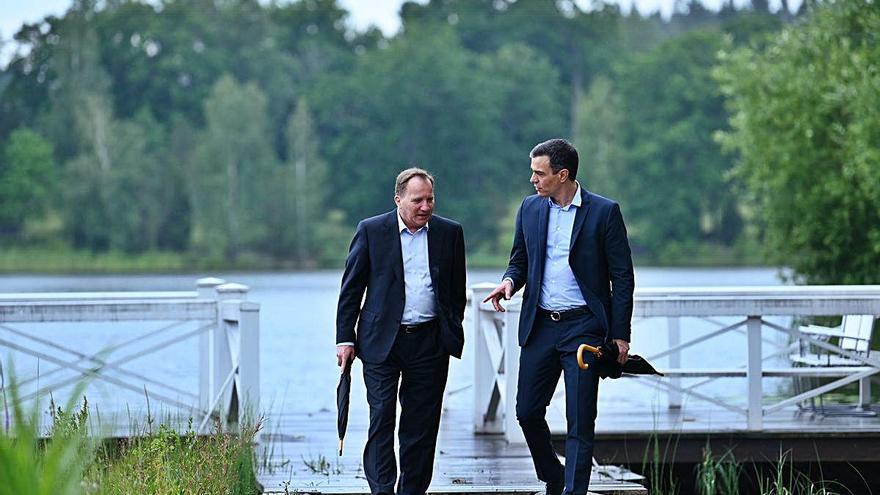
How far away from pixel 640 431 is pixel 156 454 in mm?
3669

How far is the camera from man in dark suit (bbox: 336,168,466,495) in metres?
7.04

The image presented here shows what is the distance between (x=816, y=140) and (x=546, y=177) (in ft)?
62.8

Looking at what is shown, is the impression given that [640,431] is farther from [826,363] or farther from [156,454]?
[156,454]

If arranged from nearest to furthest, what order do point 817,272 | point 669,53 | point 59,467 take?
point 59,467 → point 817,272 → point 669,53

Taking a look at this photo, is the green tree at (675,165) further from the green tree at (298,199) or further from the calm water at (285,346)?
the green tree at (298,199)

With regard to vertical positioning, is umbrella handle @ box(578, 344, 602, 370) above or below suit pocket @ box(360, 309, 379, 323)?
below

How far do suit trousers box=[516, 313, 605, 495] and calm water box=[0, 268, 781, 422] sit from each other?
1.84 metres

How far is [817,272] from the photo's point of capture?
25203 mm

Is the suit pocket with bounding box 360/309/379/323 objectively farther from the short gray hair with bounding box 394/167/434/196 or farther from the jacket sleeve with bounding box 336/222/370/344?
the short gray hair with bounding box 394/167/434/196

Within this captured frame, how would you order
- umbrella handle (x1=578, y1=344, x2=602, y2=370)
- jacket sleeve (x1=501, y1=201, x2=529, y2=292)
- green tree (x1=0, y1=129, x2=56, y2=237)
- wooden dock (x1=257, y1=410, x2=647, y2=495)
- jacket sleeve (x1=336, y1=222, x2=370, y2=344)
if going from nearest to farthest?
1. umbrella handle (x1=578, y1=344, x2=602, y2=370)
2. jacket sleeve (x1=336, y1=222, x2=370, y2=344)
3. jacket sleeve (x1=501, y1=201, x2=529, y2=292)
4. wooden dock (x1=257, y1=410, x2=647, y2=495)
5. green tree (x1=0, y1=129, x2=56, y2=237)

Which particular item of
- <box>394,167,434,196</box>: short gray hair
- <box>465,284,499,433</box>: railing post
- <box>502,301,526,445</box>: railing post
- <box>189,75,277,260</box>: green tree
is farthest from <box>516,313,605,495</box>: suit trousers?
<box>189,75,277,260</box>: green tree

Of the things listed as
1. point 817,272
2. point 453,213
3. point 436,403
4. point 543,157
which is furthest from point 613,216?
point 453,213

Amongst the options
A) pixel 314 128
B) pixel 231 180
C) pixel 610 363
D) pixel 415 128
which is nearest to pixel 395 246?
pixel 610 363

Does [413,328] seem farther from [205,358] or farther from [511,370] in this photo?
[205,358]
